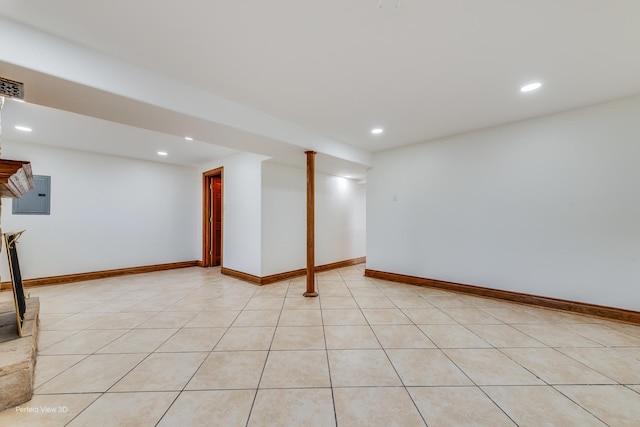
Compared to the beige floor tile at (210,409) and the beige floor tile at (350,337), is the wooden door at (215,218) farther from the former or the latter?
the beige floor tile at (210,409)

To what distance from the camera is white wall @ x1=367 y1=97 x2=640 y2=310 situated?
2.83 m

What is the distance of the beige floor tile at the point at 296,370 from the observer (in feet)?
5.73

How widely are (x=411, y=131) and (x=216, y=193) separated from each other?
491 centimetres

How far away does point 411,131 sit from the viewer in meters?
3.85

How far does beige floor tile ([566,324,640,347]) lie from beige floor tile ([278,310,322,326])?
2741mm

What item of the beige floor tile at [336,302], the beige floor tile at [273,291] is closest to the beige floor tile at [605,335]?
the beige floor tile at [336,302]

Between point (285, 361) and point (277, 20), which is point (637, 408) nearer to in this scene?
point (285, 361)

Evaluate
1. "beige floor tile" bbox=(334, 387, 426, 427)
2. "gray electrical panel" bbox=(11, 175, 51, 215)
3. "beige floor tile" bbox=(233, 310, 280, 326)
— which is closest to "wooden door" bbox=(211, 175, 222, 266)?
"gray electrical panel" bbox=(11, 175, 51, 215)

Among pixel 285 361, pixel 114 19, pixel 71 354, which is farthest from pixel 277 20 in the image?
pixel 71 354

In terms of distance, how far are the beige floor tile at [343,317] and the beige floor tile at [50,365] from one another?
2.26 meters

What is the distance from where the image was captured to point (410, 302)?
3.46 meters

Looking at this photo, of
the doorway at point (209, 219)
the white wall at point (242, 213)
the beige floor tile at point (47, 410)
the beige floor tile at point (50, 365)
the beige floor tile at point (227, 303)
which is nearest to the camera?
the beige floor tile at point (47, 410)

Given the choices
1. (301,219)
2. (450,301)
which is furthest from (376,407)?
(301,219)

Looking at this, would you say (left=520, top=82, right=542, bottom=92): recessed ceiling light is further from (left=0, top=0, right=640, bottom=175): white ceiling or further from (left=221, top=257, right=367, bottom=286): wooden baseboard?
(left=221, top=257, right=367, bottom=286): wooden baseboard
